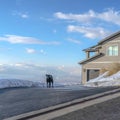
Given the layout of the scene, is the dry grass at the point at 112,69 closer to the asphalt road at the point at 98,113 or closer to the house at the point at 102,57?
the house at the point at 102,57

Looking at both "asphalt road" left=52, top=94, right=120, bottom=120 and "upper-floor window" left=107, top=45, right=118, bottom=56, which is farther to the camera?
"upper-floor window" left=107, top=45, right=118, bottom=56

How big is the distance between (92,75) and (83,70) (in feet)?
5.64

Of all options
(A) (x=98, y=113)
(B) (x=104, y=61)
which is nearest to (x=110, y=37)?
(B) (x=104, y=61)

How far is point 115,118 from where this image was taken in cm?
1293

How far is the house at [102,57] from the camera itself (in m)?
44.6

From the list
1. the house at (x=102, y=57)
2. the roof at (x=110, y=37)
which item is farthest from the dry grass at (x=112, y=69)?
the roof at (x=110, y=37)

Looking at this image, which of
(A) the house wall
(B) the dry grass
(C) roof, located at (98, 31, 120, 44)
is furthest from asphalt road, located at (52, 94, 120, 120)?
(A) the house wall

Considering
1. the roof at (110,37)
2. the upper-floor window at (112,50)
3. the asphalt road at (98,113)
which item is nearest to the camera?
the asphalt road at (98,113)

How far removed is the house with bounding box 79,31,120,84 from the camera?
44.6 meters

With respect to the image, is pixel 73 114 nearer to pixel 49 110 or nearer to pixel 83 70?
pixel 49 110

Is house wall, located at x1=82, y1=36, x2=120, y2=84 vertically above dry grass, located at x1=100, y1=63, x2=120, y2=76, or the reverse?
house wall, located at x1=82, y1=36, x2=120, y2=84

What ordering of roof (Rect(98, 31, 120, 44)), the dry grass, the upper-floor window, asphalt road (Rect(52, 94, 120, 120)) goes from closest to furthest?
asphalt road (Rect(52, 94, 120, 120))
the dry grass
roof (Rect(98, 31, 120, 44))
the upper-floor window

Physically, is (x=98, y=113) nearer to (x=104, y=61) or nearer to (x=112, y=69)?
(x=112, y=69)

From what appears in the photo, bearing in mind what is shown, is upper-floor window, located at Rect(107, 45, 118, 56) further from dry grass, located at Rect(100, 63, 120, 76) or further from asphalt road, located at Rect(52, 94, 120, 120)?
asphalt road, located at Rect(52, 94, 120, 120)
